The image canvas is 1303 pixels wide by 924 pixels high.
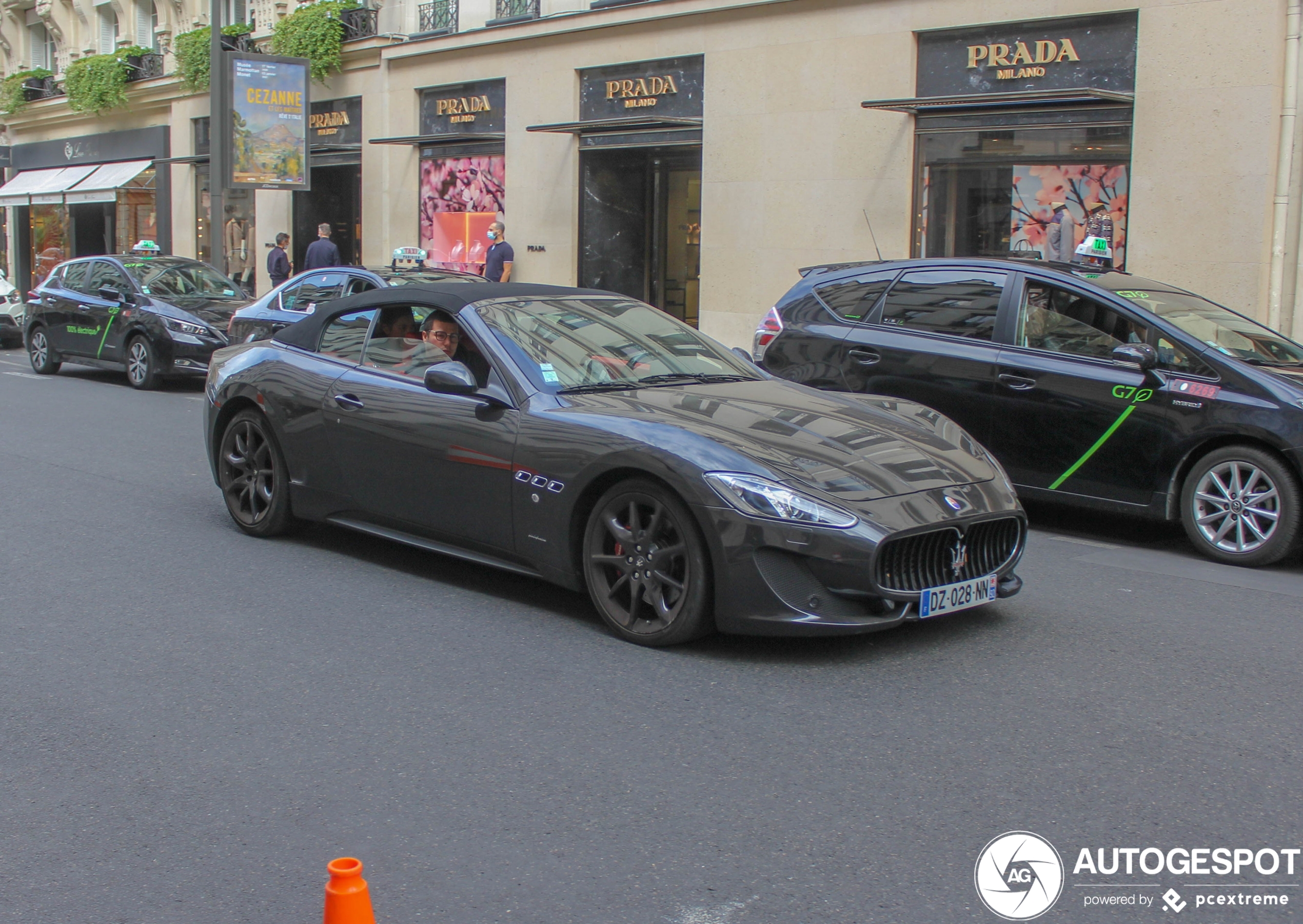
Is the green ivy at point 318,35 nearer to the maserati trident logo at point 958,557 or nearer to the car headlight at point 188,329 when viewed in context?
the car headlight at point 188,329

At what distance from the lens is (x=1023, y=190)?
51.8 ft

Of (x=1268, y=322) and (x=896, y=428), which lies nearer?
(x=896, y=428)

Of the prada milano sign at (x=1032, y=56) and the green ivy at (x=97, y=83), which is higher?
the green ivy at (x=97, y=83)

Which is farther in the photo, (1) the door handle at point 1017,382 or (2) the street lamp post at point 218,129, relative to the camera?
(2) the street lamp post at point 218,129

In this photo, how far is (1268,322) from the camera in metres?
13.9

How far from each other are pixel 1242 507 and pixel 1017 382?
1483 mm

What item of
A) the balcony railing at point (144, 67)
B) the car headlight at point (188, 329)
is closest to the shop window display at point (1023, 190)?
the car headlight at point (188, 329)

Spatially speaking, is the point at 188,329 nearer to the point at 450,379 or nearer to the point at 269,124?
the point at 269,124

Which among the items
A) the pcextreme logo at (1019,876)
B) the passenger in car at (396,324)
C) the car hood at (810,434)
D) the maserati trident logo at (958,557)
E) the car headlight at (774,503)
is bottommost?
the pcextreme logo at (1019,876)

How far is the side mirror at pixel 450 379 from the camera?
6.09m

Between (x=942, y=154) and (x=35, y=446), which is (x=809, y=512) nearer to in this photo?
(x=35, y=446)

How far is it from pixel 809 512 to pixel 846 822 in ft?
5.08

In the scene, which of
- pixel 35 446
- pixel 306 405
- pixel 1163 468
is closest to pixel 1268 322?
pixel 1163 468

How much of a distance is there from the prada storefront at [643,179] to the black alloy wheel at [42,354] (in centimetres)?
758
